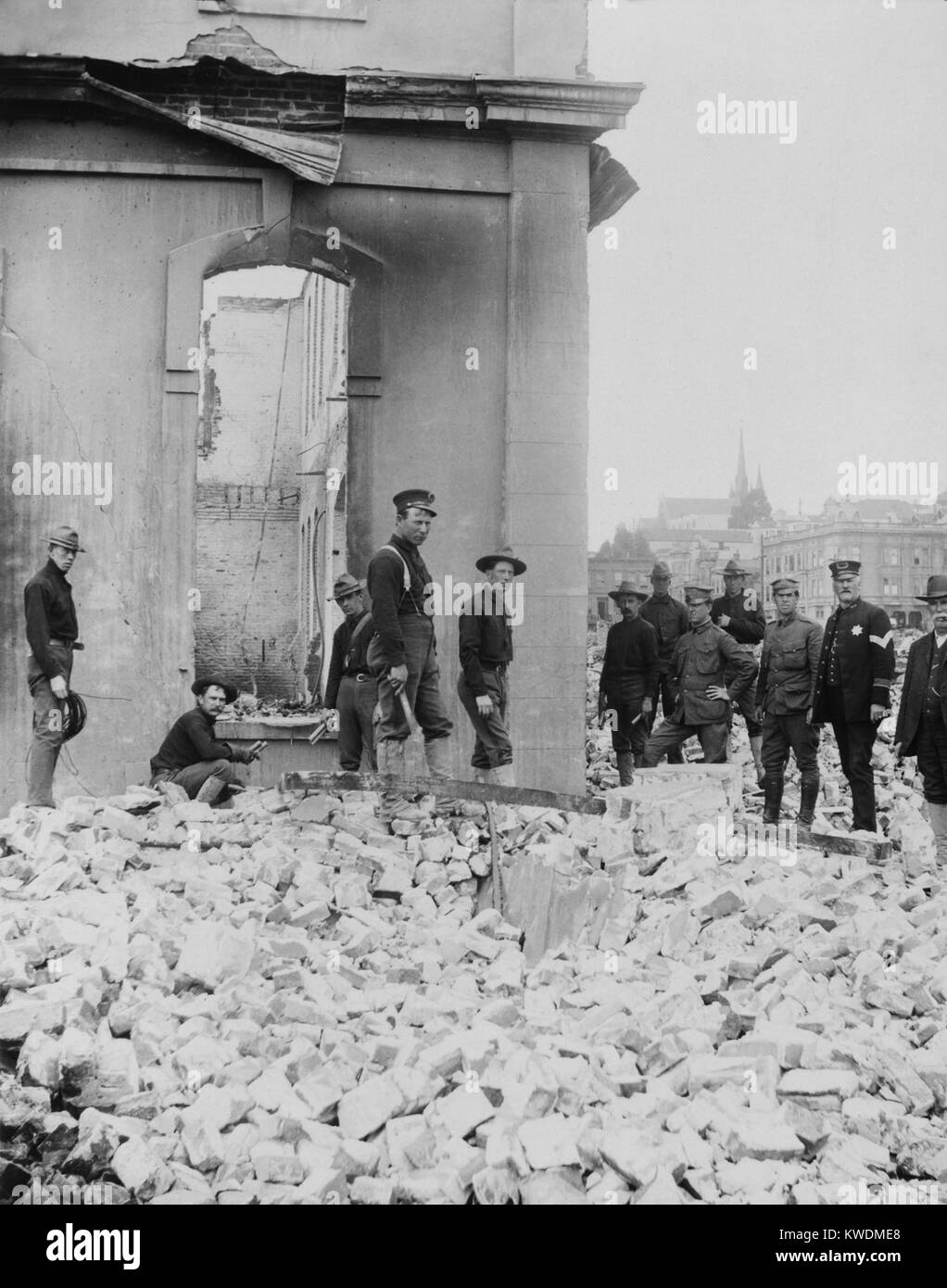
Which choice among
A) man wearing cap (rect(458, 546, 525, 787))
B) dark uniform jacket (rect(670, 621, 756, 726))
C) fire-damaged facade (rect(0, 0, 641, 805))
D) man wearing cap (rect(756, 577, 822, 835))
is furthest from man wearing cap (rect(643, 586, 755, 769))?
man wearing cap (rect(458, 546, 525, 787))

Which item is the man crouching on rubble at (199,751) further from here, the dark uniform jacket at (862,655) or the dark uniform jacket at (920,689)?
the dark uniform jacket at (920,689)

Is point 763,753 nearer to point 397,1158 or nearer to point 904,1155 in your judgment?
point 904,1155

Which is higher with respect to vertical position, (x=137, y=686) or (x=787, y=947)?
(x=137, y=686)

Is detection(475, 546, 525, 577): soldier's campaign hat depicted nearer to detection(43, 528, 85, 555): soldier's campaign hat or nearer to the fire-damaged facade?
the fire-damaged facade

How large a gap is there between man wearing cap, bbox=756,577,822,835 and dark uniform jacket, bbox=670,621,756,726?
13.1 inches

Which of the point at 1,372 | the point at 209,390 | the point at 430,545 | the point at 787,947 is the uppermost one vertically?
the point at 209,390

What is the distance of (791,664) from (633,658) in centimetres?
190

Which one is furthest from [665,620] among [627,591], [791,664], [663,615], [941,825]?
[941,825]

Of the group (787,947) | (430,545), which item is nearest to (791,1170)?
(787,947)

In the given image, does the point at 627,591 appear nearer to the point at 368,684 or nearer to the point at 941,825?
the point at 368,684

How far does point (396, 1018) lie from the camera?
5.64 meters

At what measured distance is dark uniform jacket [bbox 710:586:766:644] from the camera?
37.7ft

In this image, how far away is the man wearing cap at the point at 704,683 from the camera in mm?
9977

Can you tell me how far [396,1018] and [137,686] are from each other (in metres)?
4.85
